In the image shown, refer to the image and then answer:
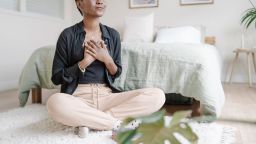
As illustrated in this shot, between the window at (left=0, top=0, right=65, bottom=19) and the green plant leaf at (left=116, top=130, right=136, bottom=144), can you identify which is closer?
the green plant leaf at (left=116, top=130, right=136, bottom=144)

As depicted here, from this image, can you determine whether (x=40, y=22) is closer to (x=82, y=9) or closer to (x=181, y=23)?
(x=181, y=23)

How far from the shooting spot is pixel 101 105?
5.84 feet

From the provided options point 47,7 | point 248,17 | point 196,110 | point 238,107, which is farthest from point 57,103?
point 248,17

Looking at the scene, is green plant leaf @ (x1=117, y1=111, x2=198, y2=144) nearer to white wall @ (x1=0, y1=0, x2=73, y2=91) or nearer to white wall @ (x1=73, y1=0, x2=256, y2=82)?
white wall @ (x1=0, y1=0, x2=73, y2=91)

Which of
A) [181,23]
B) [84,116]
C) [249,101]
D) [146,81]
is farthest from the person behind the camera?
[181,23]

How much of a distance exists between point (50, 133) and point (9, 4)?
2371 millimetres

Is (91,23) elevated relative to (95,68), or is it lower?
elevated

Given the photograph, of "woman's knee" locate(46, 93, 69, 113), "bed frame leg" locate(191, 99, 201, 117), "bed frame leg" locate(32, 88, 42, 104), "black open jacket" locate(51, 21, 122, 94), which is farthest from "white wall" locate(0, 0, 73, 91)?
"bed frame leg" locate(191, 99, 201, 117)

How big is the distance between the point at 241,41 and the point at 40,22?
273 centimetres

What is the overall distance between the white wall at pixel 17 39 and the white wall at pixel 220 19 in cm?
163

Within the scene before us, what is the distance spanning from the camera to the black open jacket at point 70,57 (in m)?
1.74

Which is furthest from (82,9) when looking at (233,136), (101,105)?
(233,136)

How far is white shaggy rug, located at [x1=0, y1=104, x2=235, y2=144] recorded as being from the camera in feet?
5.17

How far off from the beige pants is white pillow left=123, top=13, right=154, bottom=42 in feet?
7.20
